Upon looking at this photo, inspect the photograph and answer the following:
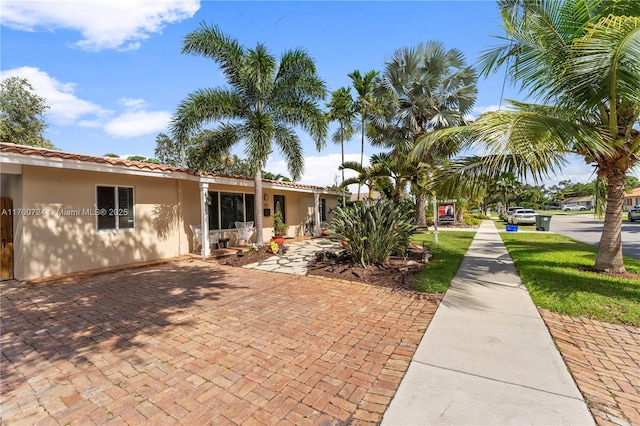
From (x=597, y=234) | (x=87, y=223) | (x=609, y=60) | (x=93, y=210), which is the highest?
(x=609, y=60)

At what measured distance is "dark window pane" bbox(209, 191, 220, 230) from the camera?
11.4 m

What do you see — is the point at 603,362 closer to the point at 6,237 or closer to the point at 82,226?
the point at 82,226

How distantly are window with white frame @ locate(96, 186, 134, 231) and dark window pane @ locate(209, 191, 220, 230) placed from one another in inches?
112

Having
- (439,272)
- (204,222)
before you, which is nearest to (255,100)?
(204,222)

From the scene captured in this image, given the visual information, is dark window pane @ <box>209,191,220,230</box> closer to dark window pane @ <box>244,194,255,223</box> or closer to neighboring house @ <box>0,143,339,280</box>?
neighboring house @ <box>0,143,339,280</box>

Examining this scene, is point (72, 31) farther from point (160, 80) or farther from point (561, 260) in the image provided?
point (561, 260)

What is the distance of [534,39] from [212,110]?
9.13 metres

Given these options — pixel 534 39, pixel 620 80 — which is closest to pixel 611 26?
pixel 620 80

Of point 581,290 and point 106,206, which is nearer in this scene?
point 581,290

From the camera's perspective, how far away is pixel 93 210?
8.07 m

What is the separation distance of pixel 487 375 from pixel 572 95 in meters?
6.05

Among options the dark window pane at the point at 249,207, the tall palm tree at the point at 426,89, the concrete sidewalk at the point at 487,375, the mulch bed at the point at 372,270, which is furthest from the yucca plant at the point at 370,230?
the tall palm tree at the point at 426,89

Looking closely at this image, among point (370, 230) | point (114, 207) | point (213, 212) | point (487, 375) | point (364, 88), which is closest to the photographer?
point (487, 375)

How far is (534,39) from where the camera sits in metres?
5.97
